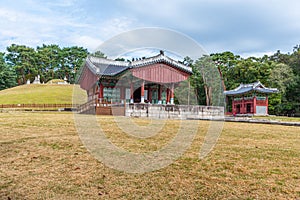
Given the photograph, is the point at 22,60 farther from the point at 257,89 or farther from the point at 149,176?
the point at 149,176

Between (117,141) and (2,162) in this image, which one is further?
(117,141)

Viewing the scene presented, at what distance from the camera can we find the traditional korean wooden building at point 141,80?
1894cm

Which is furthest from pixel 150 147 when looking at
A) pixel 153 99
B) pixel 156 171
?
pixel 153 99

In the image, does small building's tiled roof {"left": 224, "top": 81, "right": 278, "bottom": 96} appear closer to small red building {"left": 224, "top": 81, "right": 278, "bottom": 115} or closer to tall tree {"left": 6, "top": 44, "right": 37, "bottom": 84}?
small red building {"left": 224, "top": 81, "right": 278, "bottom": 115}

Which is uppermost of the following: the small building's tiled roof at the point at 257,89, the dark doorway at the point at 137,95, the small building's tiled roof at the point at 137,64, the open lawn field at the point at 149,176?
the small building's tiled roof at the point at 137,64

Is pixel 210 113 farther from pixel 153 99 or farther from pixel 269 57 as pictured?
pixel 269 57

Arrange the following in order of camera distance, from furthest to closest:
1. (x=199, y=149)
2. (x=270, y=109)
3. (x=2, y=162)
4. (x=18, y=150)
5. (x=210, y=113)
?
(x=270, y=109)
(x=210, y=113)
(x=199, y=149)
(x=18, y=150)
(x=2, y=162)

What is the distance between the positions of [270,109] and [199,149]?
33062 millimetres

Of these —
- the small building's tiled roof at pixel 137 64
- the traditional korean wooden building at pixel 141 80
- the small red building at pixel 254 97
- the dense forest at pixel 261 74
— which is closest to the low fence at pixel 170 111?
the traditional korean wooden building at pixel 141 80

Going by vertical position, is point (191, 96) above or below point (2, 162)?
above

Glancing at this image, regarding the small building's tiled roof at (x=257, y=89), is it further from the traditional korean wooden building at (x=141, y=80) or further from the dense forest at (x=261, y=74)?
the traditional korean wooden building at (x=141, y=80)

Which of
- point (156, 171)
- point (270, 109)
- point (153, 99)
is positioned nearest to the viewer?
point (156, 171)

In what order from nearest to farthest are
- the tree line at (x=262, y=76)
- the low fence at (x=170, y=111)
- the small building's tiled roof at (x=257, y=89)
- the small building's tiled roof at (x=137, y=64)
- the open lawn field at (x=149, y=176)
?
the open lawn field at (x=149, y=176)
the low fence at (x=170, y=111)
the small building's tiled roof at (x=137, y=64)
the small building's tiled roof at (x=257, y=89)
the tree line at (x=262, y=76)

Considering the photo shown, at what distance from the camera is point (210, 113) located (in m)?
19.7
